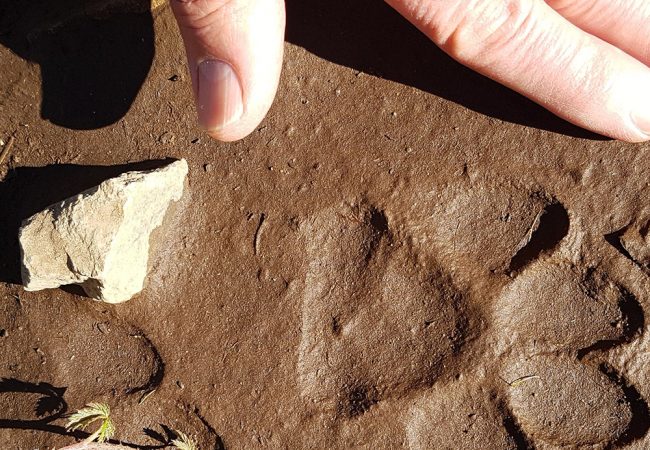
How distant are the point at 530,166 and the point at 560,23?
0.40 metres

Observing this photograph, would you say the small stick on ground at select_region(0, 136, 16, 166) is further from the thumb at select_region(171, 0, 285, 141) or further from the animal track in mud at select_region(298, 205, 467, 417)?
the animal track in mud at select_region(298, 205, 467, 417)

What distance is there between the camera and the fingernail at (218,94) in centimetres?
154

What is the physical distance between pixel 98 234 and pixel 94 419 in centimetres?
58

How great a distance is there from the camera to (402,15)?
1.73 meters

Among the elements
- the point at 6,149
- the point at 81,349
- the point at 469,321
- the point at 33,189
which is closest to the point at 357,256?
the point at 469,321

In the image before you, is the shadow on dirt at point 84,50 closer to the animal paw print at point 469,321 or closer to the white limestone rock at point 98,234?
the white limestone rock at point 98,234

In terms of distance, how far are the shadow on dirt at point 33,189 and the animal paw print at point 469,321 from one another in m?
0.67

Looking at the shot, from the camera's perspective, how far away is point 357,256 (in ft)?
6.19

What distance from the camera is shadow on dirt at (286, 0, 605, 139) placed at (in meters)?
1.82

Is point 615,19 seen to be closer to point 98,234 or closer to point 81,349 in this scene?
point 98,234

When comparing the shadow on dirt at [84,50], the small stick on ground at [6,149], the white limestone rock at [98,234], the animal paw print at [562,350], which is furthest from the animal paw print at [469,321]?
the small stick on ground at [6,149]

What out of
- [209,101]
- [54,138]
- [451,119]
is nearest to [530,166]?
[451,119]

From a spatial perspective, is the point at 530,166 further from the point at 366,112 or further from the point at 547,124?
the point at 366,112

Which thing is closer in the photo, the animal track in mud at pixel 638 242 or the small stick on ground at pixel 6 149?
the animal track in mud at pixel 638 242
